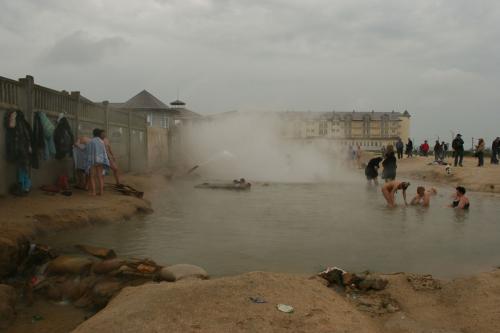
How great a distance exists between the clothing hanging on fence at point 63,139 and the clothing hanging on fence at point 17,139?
1.56 metres

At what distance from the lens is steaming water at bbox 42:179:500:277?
23.8ft

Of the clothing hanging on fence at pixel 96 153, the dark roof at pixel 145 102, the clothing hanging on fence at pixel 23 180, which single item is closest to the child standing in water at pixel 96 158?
the clothing hanging on fence at pixel 96 153

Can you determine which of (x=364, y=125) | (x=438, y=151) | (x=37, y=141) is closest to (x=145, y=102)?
(x=438, y=151)

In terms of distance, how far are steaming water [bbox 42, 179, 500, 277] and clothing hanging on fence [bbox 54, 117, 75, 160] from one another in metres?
2.75

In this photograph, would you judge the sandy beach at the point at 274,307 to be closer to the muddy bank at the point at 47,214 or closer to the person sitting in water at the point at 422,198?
the muddy bank at the point at 47,214

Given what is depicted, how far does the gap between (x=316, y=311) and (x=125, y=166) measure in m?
16.1

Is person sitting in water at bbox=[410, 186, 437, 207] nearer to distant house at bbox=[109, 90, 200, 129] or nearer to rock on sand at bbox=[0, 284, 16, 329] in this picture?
rock on sand at bbox=[0, 284, 16, 329]

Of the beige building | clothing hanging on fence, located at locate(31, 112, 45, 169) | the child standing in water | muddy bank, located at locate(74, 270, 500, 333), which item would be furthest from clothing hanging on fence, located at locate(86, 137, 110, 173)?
the beige building

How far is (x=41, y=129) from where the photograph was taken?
1069 cm

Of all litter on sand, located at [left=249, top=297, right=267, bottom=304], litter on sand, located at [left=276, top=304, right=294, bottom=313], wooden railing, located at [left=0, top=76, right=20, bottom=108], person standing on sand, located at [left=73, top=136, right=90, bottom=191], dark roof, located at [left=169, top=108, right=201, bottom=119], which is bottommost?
litter on sand, located at [left=276, top=304, right=294, bottom=313]

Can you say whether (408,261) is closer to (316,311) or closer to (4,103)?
(316,311)

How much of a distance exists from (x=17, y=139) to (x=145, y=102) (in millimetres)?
39021

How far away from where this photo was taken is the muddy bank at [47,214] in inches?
254

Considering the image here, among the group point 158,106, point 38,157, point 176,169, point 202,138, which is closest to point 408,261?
point 38,157
